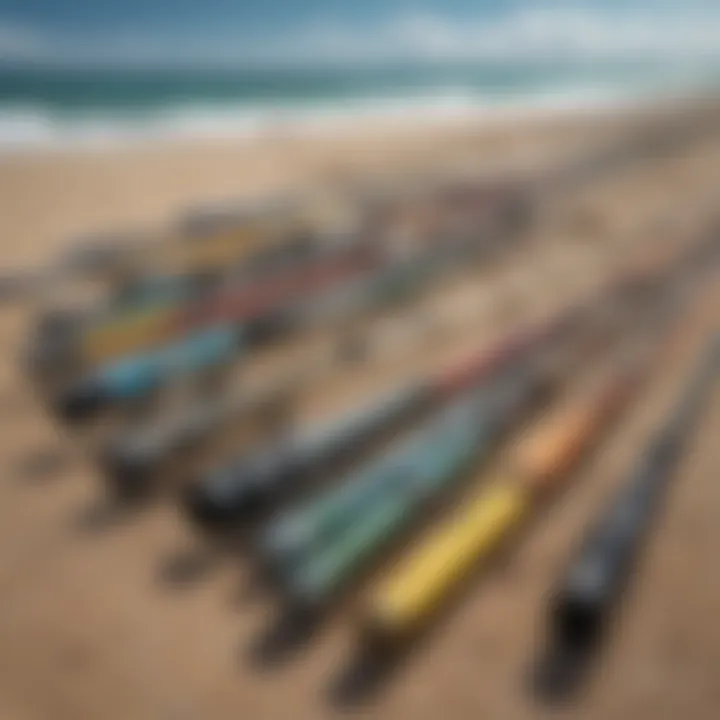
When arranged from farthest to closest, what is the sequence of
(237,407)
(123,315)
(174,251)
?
(174,251)
(123,315)
(237,407)

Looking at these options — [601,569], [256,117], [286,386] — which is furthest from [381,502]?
[256,117]

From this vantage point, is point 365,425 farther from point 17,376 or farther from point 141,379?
point 17,376

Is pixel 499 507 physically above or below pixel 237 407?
below

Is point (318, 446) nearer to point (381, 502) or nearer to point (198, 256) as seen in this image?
point (381, 502)

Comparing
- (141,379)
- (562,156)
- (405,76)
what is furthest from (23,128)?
(405,76)

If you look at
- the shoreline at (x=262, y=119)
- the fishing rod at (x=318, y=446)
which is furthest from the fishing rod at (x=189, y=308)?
the shoreline at (x=262, y=119)
